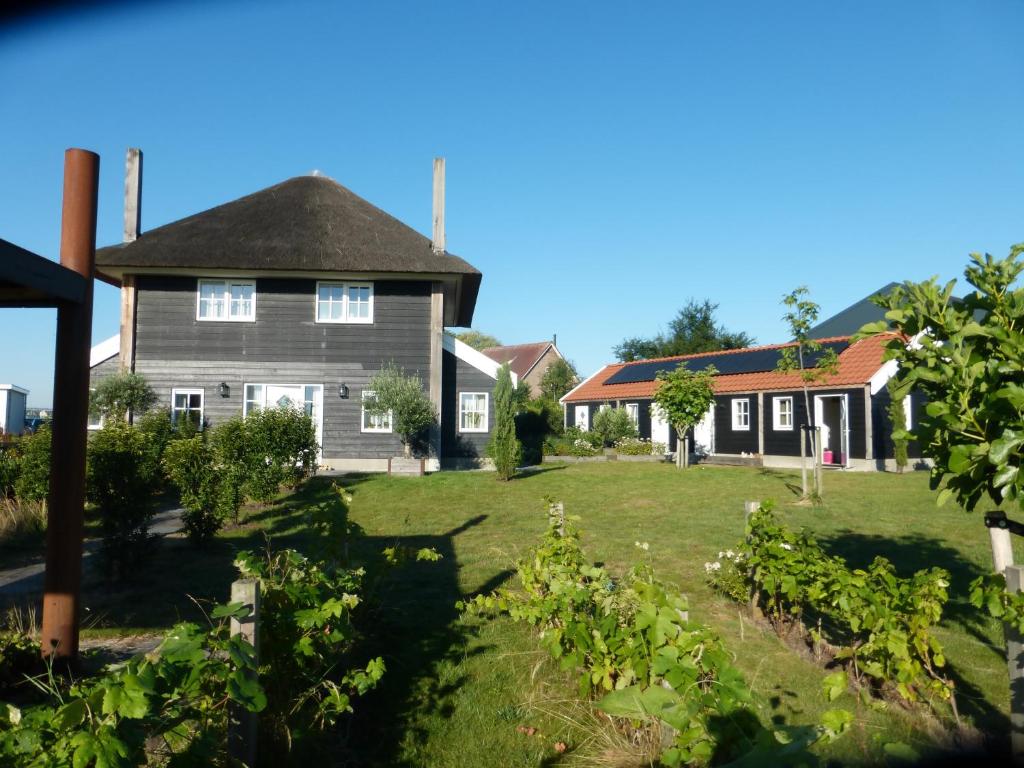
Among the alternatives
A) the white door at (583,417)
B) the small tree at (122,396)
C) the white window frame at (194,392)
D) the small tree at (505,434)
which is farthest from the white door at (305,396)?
the white door at (583,417)

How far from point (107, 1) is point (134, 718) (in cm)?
522

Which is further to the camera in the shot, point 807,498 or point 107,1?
point 807,498

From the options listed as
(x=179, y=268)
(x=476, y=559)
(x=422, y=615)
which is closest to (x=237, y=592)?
(x=422, y=615)

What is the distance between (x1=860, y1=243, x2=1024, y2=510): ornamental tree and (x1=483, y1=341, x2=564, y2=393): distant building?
5770 cm

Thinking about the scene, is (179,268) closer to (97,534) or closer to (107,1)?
(97,534)

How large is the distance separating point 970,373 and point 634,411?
98.4ft

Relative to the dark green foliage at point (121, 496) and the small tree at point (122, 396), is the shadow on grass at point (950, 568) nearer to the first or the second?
the dark green foliage at point (121, 496)

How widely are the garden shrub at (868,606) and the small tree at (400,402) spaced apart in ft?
44.7

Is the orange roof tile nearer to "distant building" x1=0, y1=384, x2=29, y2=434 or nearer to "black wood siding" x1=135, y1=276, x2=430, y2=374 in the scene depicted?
"black wood siding" x1=135, y1=276, x2=430, y2=374

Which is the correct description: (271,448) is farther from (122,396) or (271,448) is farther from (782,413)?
(782,413)

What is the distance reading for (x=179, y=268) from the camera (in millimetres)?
18953

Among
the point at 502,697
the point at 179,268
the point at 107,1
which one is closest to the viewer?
the point at 502,697

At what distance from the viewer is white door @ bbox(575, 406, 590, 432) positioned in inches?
1421

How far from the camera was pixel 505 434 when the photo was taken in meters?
18.1
